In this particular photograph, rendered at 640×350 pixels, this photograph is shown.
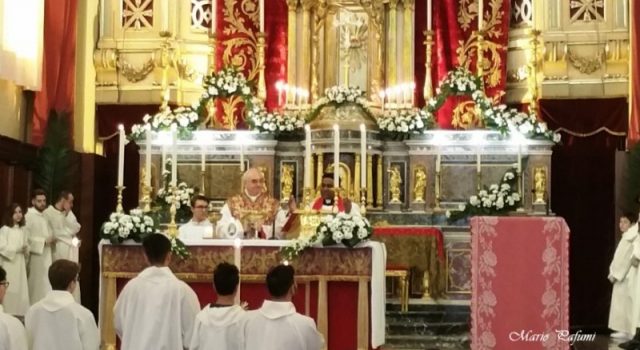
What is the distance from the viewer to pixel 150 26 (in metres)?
17.4

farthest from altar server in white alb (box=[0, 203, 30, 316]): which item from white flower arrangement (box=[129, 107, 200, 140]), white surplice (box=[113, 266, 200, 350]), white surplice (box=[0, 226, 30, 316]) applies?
white surplice (box=[113, 266, 200, 350])

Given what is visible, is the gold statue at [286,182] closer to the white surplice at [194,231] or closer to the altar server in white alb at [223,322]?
the white surplice at [194,231]

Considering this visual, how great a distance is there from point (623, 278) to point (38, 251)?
7334 millimetres

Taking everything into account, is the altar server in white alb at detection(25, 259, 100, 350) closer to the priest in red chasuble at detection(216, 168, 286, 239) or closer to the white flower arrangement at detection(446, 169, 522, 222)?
the priest in red chasuble at detection(216, 168, 286, 239)

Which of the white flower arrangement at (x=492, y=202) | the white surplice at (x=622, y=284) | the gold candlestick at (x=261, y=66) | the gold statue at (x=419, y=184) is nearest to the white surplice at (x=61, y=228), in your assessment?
the gold candlestick at (x=261, y=66)

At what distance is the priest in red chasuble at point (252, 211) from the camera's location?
11.5m

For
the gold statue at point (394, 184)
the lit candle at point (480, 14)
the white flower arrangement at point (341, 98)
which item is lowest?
the gold statue at point (394, 184)

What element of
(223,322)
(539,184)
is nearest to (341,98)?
(539,184)

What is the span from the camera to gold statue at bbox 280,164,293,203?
15773mm

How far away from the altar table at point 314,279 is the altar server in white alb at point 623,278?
4548 millimetres

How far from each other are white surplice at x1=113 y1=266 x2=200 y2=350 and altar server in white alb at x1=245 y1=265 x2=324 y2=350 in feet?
3.67

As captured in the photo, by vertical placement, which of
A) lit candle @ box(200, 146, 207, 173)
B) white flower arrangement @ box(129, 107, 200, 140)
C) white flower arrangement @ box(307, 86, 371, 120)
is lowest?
lit candle @ box(200, 146, 207, 173)

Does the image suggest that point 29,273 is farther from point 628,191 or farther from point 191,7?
point 628,191

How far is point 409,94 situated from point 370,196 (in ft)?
5.56
